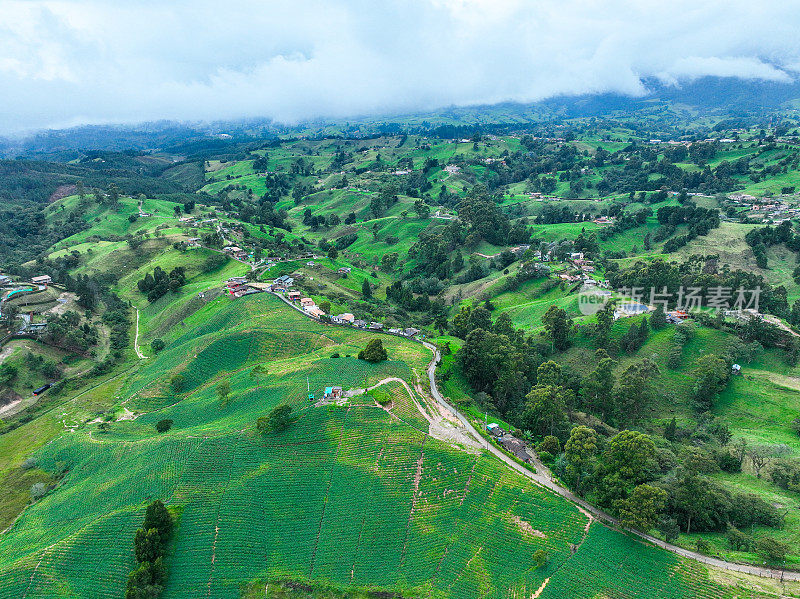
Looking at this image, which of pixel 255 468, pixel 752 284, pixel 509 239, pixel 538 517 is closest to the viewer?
pixel 538 517

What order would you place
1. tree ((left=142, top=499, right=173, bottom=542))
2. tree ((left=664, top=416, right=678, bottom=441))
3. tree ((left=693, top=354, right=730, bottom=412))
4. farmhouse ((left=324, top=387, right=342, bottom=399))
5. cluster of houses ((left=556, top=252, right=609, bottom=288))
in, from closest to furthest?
1. tree ((left=142, top=499, right=173, bottom=542))
2. farmhouse ((left=324, top=387, right=342, bottom=399))
3. tree ((left=664, top=416, right=678, bottom=441))
4. tree ((left=693, top=354, right=730, bottom=412))
5. cluster of houses ((left=556, top=252, right=609, bottom=288))

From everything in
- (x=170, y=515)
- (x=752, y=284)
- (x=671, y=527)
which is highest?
(x=752, y=284)

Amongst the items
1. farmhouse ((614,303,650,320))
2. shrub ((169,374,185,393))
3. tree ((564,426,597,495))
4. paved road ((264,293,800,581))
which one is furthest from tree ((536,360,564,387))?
shrub ((169,374,185,393))

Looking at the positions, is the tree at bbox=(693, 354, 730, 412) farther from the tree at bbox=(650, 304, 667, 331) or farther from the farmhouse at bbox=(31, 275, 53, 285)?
the farmhouse at bbox=(31, 275, 53, 285)

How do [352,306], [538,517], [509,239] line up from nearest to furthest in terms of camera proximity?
[538,517] < [352,306] < [509,239]

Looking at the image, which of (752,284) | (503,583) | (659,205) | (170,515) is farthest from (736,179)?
(170,515)

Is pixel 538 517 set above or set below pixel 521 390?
above

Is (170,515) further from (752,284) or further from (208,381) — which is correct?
(752,284)
